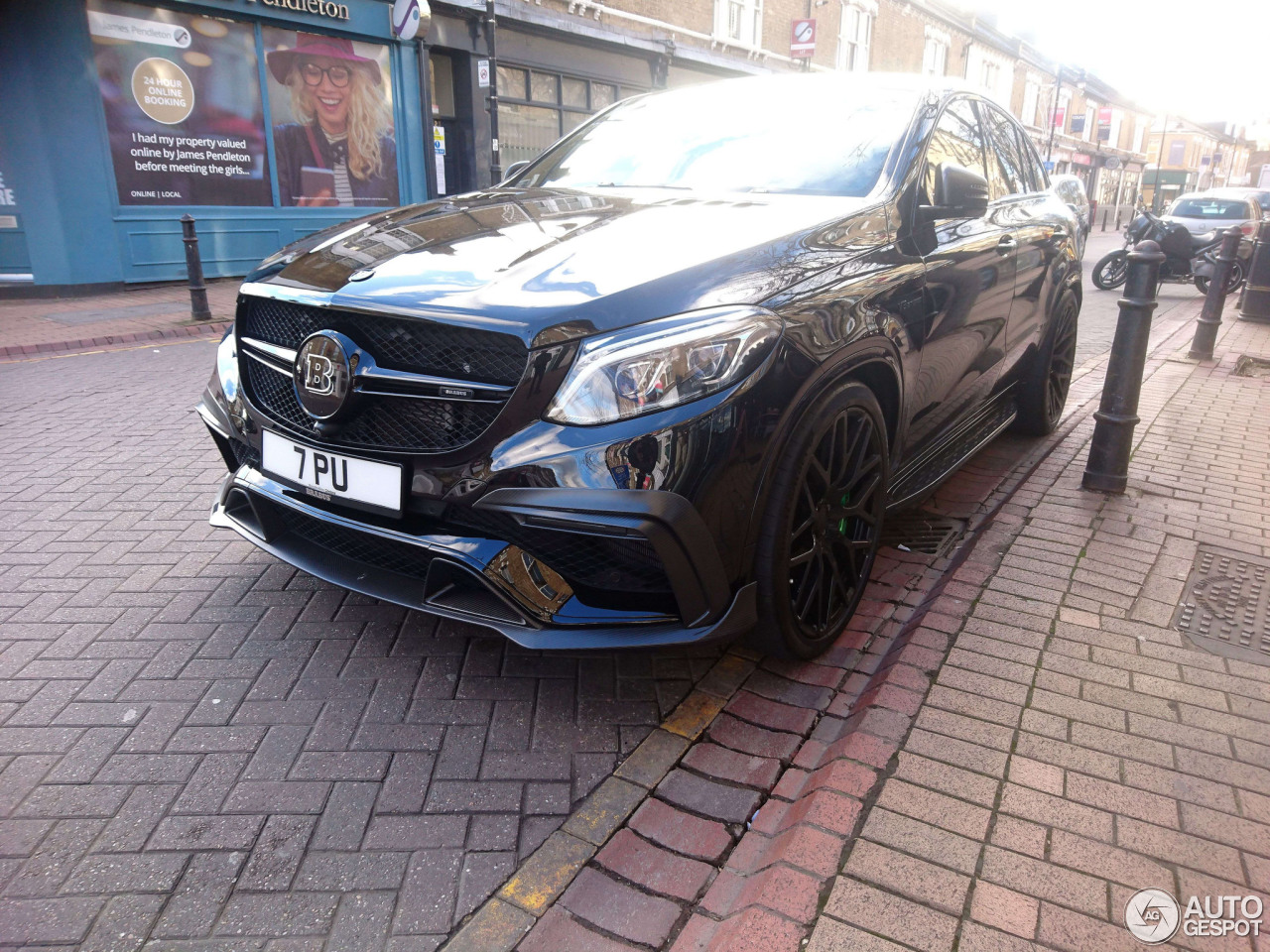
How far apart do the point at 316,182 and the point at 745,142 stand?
12.3 m

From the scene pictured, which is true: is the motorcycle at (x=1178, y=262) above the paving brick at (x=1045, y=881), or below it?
above

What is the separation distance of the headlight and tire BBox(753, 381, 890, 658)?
0.36 meters

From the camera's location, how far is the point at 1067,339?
5.12 metres

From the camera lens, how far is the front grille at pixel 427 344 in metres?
2.13

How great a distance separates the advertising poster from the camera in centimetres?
1131

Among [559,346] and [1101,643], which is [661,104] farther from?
[1101,643]

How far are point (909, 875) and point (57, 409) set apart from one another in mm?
5986

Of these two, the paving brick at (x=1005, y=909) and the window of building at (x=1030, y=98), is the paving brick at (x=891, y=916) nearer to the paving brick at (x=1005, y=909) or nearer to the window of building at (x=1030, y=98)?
the paving brick at (x=1005, y=909)

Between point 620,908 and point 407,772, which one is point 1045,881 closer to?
point 620,908

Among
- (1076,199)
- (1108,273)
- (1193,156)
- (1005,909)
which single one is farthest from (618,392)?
(1193,156)

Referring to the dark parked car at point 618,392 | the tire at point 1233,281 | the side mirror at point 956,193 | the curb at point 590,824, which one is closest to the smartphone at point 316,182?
the dark parked car at point 618,392

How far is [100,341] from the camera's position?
27.7 feet

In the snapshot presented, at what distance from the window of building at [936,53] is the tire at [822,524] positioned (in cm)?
3215

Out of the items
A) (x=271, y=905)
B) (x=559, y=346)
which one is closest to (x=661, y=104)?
(x=559, y=346)
